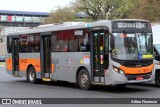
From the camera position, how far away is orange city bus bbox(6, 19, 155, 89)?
15.7m

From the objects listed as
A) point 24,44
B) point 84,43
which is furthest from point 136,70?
point 24,44

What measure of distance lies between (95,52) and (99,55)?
0.30 metres

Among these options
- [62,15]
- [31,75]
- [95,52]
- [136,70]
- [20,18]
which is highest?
[20,18]

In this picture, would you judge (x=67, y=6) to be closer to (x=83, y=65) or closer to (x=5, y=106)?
(x=83, y=65)

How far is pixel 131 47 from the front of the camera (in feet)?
51.9

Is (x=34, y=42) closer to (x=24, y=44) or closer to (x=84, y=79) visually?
(x=24, y=44)

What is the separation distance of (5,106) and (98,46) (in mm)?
5582

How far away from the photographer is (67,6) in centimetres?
7225

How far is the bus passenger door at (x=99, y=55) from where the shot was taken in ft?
52.6

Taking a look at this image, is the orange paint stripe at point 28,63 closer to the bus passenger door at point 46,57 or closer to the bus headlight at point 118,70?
the bus passenger door at point 46,57

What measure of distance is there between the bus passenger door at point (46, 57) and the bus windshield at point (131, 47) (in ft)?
17.3

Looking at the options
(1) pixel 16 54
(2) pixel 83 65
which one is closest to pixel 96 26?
(2) pixel 83 65

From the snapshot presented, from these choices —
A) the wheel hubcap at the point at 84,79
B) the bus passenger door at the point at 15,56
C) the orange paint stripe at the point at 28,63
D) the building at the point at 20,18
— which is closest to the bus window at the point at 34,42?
the orange paint stripe at the point at 28,63

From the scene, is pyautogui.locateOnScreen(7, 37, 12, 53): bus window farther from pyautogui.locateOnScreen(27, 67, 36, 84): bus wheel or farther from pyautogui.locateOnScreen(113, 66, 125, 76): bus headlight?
pyautogui.locateOnScreen(113, 66, 125, 76): bus headlight
